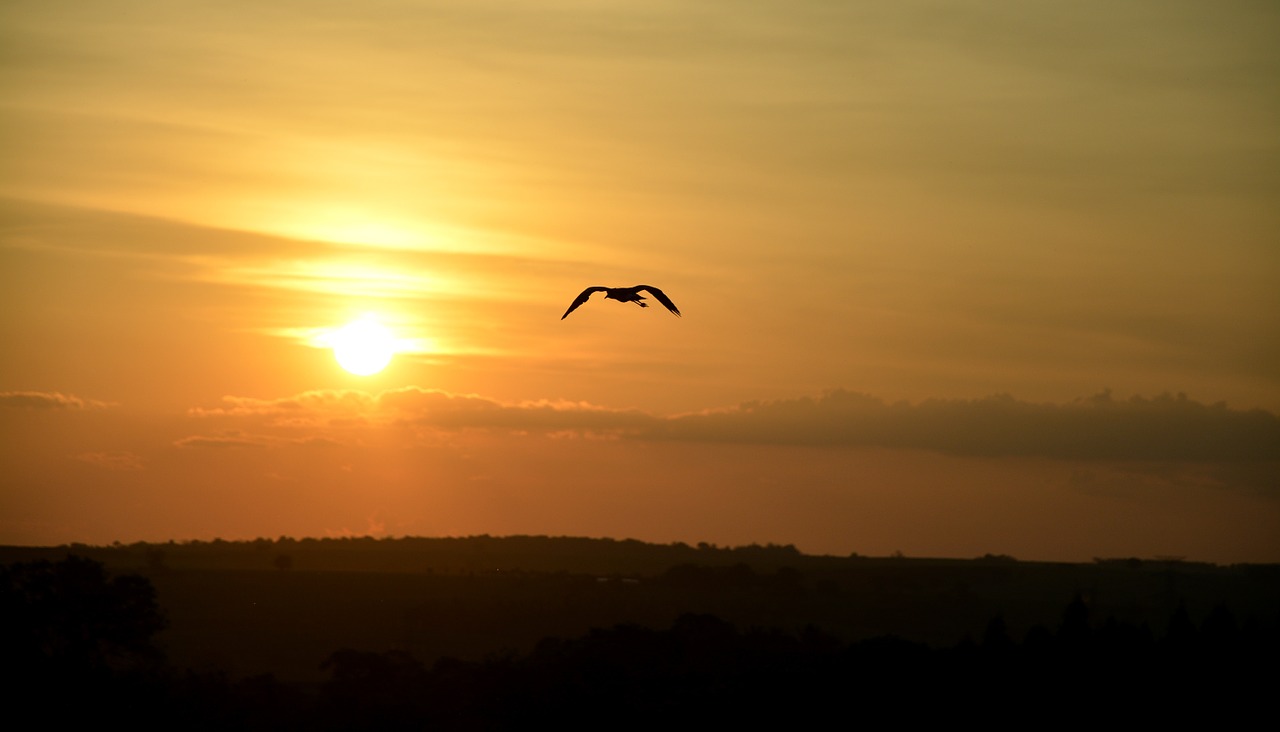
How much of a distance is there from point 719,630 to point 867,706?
48.1m

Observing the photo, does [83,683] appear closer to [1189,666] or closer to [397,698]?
[397,698]

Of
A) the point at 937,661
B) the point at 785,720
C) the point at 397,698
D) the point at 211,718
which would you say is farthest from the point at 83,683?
the point at 937,661

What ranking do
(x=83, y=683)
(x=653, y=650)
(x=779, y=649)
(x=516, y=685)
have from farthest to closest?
(x=779, y=649), (x=653, y=650), (x=516, y=685), (x=83, y=683)

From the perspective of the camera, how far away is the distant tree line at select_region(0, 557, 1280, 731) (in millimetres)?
83375

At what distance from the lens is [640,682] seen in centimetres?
10288

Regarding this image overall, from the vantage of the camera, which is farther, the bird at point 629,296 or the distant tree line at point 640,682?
the distant tree line at point 640,682

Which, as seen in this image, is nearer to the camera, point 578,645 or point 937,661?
point 937,661

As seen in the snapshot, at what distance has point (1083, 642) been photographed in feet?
300

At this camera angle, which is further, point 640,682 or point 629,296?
point 640,682

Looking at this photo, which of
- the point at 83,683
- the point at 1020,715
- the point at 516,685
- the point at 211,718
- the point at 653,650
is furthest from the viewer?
the point at 653,650

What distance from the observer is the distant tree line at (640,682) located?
274 feet

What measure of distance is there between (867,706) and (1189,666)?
585 inches

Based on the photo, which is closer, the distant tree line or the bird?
the bird

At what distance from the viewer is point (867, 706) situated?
8475 centimetres
